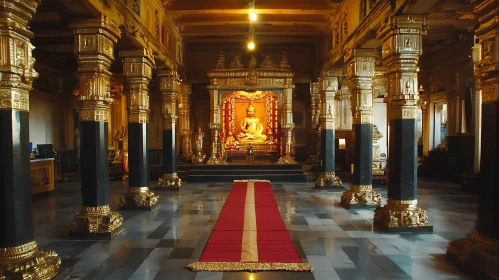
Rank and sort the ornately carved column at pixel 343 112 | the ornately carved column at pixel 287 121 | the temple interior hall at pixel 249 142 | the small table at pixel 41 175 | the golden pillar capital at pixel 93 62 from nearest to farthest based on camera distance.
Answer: the temple interior hall at pixel 249 142
the golden pillar capital at pixel 93 62
the small table at pixel 41 175
the ornately carved column at pixel 287 121
the ornately carved column at pixel 343 112

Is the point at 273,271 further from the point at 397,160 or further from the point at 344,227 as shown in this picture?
→ the point at 397,160

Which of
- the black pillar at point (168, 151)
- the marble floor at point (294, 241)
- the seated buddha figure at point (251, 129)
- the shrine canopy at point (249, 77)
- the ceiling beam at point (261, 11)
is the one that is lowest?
the marble floor at point (294, 241)

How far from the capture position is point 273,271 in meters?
3.95

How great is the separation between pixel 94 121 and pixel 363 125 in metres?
5.46

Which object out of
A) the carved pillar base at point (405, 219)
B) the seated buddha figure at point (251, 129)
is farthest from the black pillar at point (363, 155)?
the seated buddha figure at point (251, 129)

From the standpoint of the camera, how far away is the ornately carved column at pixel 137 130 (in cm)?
733

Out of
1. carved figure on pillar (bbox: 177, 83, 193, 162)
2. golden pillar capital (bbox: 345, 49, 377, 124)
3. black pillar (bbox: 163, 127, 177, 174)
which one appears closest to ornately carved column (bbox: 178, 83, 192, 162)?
carved figure on pillar (bbox: 177, 83, 193, 162)

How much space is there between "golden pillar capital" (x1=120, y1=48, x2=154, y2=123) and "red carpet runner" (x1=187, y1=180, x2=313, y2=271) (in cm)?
282

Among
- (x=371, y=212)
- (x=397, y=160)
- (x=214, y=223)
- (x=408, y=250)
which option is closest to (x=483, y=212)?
(x=408, y=250)

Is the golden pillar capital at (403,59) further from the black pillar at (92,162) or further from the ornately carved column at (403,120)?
the black pillar at (92,162)


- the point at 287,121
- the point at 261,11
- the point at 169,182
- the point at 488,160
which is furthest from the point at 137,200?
the point at 287,121

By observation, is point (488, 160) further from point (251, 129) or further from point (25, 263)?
point (251, 129)

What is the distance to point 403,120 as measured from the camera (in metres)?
5.59

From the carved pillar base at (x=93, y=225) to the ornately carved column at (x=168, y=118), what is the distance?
4.66 meters
